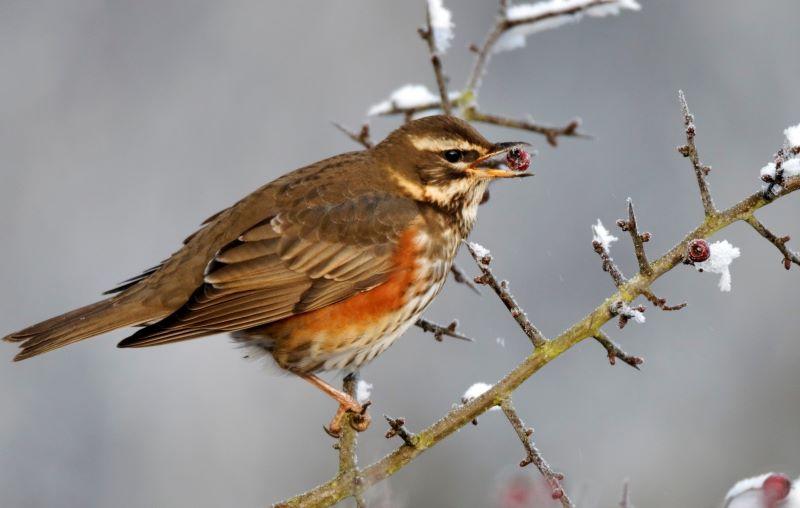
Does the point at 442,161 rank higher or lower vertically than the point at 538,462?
higher

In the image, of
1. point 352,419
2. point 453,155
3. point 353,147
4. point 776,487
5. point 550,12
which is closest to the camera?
point 776,487

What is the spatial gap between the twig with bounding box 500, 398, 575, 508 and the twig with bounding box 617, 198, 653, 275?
0.67 meters

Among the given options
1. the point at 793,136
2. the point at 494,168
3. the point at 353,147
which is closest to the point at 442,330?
the point at 494,168

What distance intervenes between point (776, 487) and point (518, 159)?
8.08 ft

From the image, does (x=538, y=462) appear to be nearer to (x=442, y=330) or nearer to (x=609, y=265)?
(x=609, y=265)

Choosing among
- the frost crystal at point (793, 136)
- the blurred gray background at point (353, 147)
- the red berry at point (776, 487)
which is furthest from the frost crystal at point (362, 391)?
the red berry at point (776, 487)

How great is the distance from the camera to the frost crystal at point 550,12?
5.00 metres

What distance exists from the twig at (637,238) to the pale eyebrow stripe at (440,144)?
1.54m

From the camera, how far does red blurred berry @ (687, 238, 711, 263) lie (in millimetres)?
Answer: 3498

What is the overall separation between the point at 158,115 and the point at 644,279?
663 cm

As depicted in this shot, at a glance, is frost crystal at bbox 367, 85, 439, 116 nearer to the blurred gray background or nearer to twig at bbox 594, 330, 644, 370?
twig at bbox 594, 330, 644, 370

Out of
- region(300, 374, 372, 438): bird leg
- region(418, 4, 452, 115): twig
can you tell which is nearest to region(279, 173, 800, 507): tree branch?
region(300, 374, 372, 438): bird leg

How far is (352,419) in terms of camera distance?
4762 mm

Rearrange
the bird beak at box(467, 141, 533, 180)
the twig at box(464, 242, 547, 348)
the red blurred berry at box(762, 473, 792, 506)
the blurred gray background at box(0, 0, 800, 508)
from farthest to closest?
the blurred gray background at box(0, 0, 800, 508) < the bird beak at box(467, 141, 533, 180) < the twig at box(464, 242, 547, 348) < the red blurred berry at box(762, 473, 792, 506)
